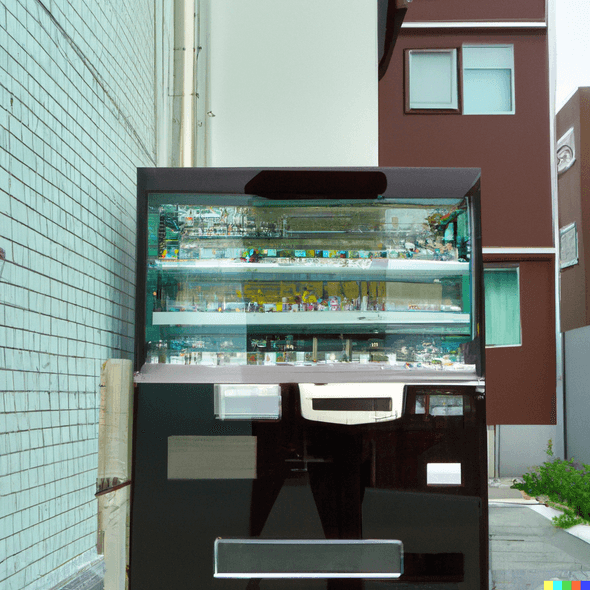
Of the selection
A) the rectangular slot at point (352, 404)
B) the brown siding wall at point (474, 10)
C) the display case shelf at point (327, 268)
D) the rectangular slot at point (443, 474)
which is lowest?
the rectangular slot at point (443, 474)

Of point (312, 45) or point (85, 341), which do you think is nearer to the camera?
point (85, 341)

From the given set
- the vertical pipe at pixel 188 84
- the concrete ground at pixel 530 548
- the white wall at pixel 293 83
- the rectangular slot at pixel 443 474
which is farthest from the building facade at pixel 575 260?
the vertical pipe at pixel 188 84

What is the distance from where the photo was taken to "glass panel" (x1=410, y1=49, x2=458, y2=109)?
5133mm

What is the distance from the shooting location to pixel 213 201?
188 centimetres

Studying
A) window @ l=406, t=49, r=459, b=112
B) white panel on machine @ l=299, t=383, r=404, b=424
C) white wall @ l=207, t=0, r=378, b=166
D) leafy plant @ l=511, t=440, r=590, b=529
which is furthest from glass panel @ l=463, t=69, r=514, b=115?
white panel on machine @ l=299, t=383, r=404, b=424

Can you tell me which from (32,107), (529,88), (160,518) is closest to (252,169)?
(32,107)

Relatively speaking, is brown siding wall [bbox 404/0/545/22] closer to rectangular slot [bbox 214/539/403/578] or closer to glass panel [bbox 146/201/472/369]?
glass panel [bbox 146/201/472/369]

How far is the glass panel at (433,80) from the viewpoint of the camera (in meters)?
5.13

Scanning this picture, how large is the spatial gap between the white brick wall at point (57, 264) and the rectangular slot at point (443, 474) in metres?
1.13

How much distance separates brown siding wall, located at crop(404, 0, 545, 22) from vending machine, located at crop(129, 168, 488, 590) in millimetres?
4022

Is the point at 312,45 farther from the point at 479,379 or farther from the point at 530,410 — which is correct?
the point at 530,410

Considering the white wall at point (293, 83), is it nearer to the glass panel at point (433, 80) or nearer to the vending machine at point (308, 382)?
the vending machine at point (308, 382)

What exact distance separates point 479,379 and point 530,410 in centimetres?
345

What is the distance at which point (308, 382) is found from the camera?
1768mm
